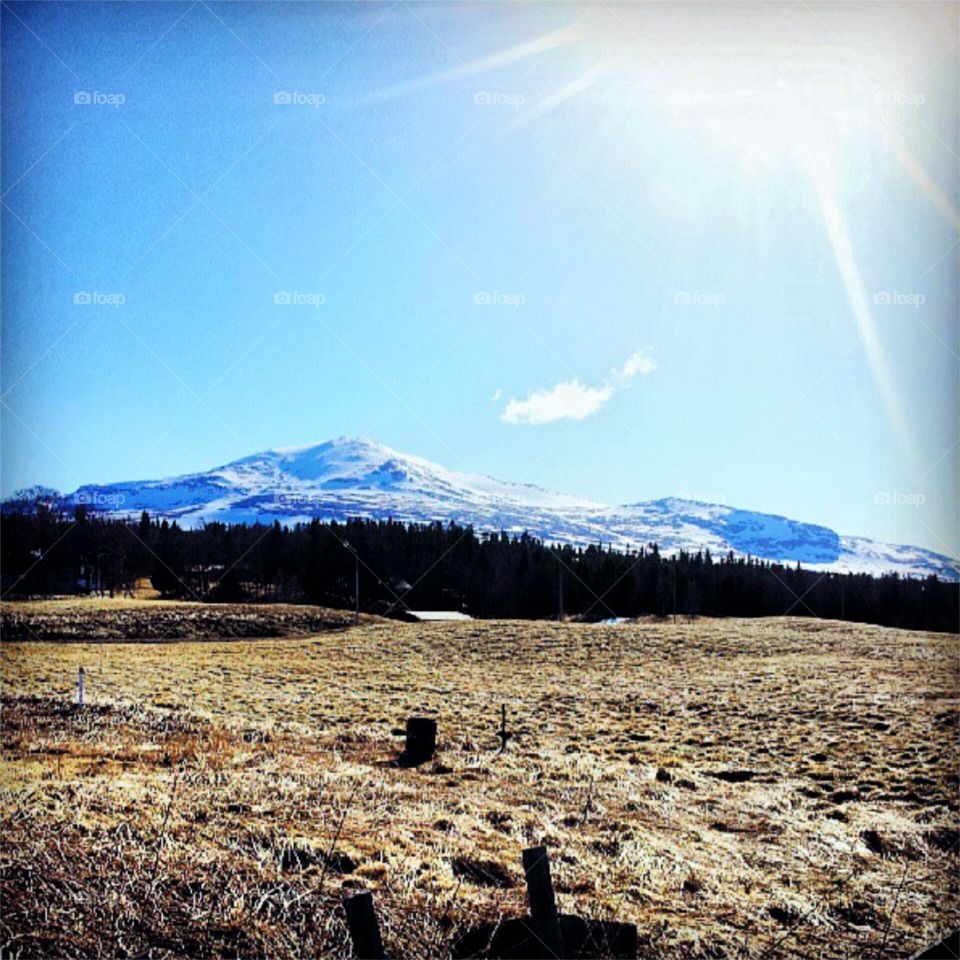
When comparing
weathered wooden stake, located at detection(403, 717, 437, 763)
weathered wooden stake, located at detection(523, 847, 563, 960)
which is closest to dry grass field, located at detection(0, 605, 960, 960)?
weathered wooden stake, located at detection(403, 717, 437, 763)

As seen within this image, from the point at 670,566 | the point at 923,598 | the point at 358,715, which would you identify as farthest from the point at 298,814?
the point at 670,566

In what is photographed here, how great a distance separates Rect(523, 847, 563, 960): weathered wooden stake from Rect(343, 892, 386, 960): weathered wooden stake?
701 millimetres

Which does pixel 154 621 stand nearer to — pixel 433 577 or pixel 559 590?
pixel 433 577

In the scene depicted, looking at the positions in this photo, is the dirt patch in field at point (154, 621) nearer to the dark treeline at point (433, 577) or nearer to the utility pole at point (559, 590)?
the dark treeline at point (433, 577)

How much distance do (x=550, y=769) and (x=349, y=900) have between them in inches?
294

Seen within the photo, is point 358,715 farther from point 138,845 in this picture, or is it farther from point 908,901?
point 908,901

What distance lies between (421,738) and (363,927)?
753cm

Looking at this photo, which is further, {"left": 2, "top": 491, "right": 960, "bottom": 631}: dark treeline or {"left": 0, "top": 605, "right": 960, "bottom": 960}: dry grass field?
{"left": 2, "top": 491, "right": 960, "bottom": 631}: dark treeline

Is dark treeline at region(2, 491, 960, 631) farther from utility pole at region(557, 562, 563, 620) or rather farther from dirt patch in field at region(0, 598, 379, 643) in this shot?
dirt patch in field at region(0, 598, 379, 643)

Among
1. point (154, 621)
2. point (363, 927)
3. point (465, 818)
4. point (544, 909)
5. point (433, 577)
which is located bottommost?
point (154, 621)

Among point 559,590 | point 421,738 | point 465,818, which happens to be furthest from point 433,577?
point 465,818

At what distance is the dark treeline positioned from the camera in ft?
174

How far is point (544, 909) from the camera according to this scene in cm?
324

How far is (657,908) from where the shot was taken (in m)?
4.83
